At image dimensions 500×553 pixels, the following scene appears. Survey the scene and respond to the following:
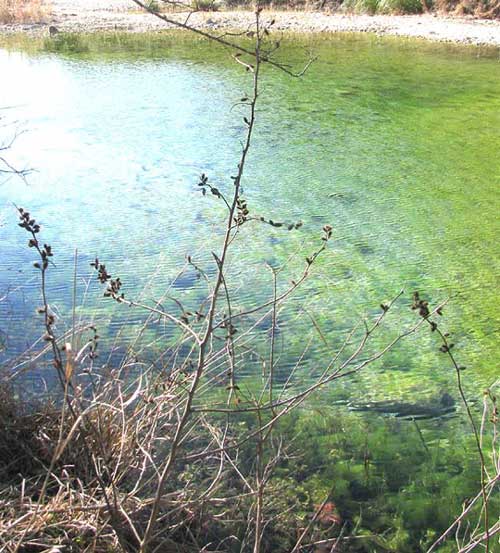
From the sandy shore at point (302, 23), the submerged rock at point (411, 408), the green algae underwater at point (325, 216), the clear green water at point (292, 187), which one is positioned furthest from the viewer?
the sandy shore at point (302, 23)

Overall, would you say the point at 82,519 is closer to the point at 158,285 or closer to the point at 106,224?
the point at 158,285

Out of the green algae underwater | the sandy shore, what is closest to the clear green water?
the green algae underwater

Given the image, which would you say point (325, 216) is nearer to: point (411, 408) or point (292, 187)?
point (292, 187)

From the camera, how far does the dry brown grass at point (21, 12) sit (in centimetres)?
980

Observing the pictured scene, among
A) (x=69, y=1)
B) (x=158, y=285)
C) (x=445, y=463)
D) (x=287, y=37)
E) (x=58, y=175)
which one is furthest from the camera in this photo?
(x=69, y=1)

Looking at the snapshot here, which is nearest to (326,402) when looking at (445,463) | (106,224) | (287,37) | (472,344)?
(445,463)

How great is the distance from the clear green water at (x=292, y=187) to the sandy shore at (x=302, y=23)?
1995mm

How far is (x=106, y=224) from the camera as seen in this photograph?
138 inches

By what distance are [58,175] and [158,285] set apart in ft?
5.13

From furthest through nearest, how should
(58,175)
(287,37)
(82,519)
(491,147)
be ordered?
(287,37), (491,147), (58,175), (82,519)

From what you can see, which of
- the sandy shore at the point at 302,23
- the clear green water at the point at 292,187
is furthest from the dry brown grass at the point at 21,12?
the clear green water at the point at 292,187

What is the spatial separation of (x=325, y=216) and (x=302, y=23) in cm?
704

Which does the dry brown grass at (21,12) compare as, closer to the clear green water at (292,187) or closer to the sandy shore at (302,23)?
the sandy shore at (302,23)

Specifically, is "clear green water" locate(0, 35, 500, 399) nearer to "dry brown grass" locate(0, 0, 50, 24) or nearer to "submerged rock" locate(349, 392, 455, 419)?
"submerged rock" locate(349, 392, 455, 419)
